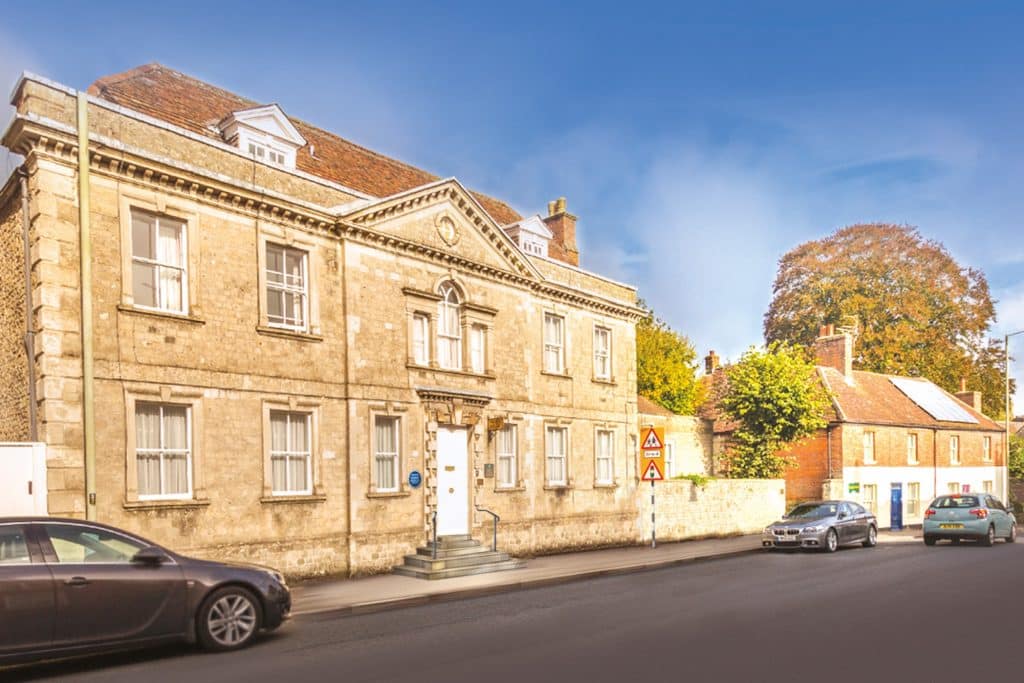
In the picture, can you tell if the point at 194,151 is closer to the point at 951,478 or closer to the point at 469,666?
the point at 469,666

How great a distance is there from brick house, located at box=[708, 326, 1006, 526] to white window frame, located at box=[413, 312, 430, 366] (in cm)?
1911

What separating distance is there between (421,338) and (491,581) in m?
5.77

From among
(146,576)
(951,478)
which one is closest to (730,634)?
(146,576)

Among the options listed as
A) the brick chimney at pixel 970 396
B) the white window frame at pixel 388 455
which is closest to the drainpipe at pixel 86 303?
the white window frame at pixel 388 455

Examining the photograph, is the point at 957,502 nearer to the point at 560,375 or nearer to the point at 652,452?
the point at 652,452

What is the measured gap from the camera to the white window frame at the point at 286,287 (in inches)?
603

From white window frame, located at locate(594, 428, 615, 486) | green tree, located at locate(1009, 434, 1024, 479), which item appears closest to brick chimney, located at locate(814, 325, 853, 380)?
green tree, located at locate(1009, 434, 1024, 479)

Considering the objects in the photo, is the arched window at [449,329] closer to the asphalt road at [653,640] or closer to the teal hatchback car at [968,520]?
the asphalt road at [653,640]

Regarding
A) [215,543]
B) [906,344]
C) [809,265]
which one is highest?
[809,265]

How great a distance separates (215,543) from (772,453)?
22.3 metres

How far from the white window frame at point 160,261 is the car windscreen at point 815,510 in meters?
17.3

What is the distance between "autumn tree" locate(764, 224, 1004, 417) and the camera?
45.1 m

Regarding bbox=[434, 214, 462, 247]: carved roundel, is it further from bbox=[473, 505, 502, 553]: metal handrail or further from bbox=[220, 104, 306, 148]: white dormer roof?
bbox=[473, 505, 502, 553]: metal handrail

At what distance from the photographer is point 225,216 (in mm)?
14664
